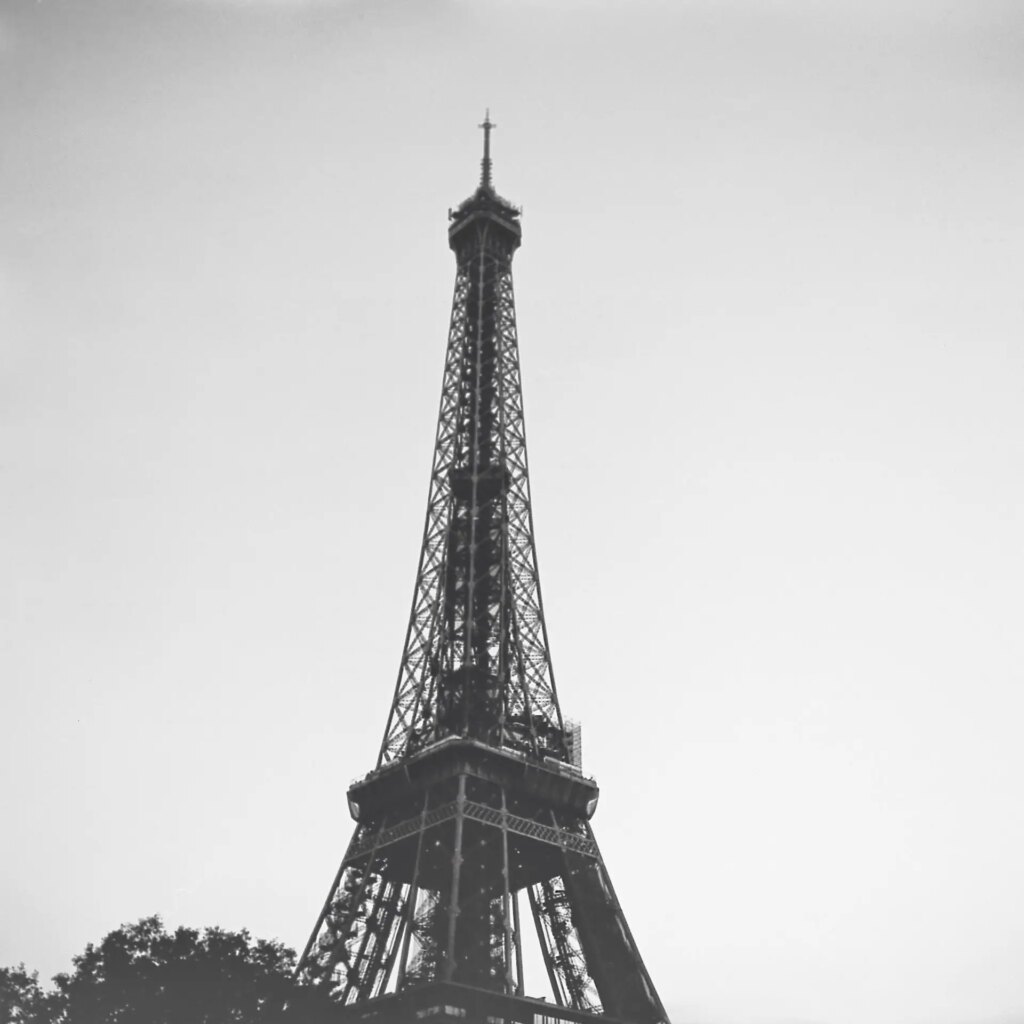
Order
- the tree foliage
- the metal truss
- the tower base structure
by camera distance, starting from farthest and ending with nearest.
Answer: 1. the metal truss
2. the tower base structure
3. the tree foliage

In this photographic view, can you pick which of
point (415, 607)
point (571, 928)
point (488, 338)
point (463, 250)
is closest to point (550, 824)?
point (571, 928)

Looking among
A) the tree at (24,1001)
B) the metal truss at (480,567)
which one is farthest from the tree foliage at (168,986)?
the metal truss at (480,567)

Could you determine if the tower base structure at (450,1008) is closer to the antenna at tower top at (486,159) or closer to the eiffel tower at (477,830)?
the eiffel tower at (477,830)

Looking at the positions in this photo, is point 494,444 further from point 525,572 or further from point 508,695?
point 508,695

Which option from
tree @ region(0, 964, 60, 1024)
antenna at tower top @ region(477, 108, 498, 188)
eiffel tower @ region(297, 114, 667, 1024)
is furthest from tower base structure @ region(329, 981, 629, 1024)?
antenna at tower top @ region(477, 108, 498, 188)

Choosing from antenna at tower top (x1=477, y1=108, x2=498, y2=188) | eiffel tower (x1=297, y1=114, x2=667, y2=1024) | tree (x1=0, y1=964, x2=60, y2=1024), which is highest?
antenna at tower top (x1=477, y1=108, x2=498, y2=188)

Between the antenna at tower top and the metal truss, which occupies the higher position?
the antenna at tower top

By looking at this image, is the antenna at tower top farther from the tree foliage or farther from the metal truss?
the tree foliage
